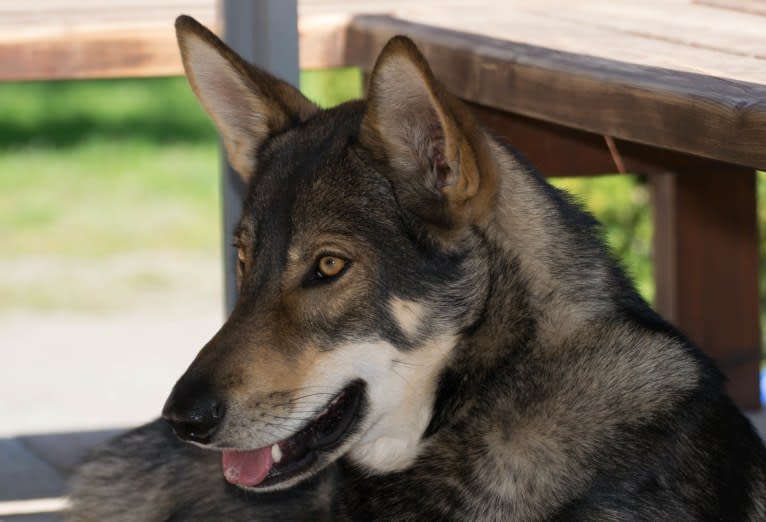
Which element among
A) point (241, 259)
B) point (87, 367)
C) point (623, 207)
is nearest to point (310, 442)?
point (241, 259)

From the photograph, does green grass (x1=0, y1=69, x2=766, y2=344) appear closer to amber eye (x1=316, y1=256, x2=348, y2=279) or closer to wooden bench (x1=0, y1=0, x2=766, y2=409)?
wooden bench (x1=0, y1=0, x2=766, y2=409)

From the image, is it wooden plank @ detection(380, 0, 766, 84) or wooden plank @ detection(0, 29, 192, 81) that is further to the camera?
wooden plank @ detection(0, 29, 192, 81)

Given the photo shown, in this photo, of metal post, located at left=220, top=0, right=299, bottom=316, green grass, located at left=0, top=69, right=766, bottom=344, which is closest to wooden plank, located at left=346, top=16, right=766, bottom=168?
metal post, located at left=220, top=0, right=299, bottom=316

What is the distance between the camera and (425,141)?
295cm

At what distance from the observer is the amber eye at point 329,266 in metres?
2.95

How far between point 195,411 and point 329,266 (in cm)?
40

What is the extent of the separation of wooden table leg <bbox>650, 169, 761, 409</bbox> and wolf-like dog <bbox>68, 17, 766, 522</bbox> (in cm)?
174

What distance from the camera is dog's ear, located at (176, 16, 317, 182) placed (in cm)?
335

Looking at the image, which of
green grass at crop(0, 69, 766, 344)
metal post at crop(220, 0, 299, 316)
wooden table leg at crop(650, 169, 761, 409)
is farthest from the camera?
green grass at crop(0, 69, 766, 344)

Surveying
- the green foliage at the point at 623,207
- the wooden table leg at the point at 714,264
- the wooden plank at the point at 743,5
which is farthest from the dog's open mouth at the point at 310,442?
the green foliage at the point at 623,207

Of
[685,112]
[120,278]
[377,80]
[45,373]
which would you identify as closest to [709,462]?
[685,112]

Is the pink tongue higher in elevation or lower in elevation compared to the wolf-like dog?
lower

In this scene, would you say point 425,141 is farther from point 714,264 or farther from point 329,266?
point 714,264

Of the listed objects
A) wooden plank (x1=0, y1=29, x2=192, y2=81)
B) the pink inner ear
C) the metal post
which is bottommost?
wooden plank (x1=0, y1=29, x2=192, y2=81)
